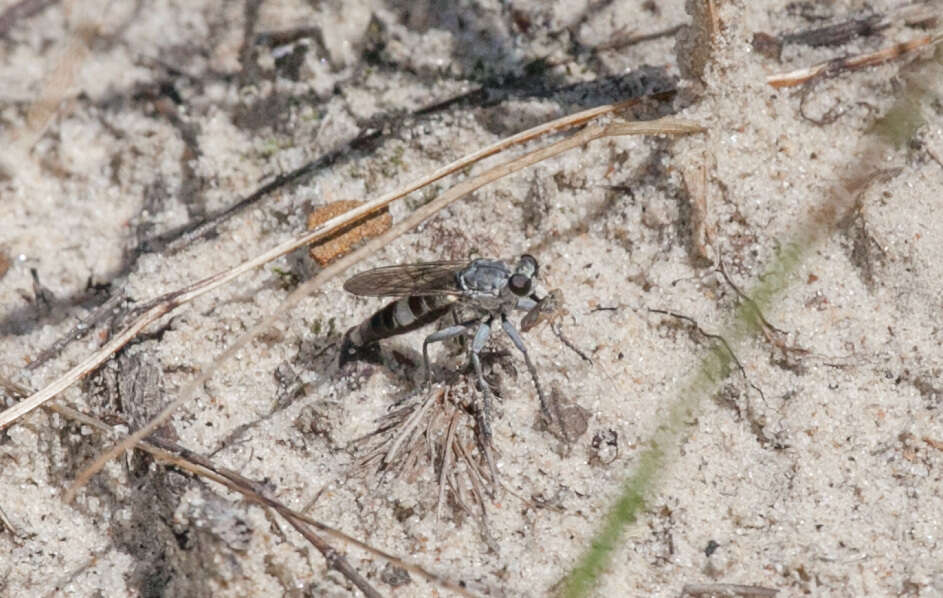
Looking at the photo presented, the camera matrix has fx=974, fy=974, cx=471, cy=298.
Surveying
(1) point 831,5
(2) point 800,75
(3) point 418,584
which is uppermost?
(1) point 831,5

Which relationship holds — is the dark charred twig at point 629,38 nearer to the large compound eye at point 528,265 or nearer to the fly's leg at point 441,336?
the large compound eye at point 528,265

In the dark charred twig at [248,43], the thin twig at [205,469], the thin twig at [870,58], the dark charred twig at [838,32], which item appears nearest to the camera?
the thin twig at [205,469]

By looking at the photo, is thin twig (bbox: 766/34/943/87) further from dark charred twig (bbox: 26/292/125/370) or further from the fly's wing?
dark charred twig (bbox: 26/292/125/370)

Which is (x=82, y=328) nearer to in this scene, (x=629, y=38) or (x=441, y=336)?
(x=441, y=336)

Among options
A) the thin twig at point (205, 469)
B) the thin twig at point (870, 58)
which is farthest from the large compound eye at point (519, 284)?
the thin twig at point (870, 58)

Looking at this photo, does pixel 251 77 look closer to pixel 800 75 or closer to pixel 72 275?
pixel 72 275

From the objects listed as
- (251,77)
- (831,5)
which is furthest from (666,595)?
(251,77)
